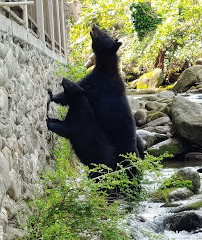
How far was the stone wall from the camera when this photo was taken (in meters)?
3.58

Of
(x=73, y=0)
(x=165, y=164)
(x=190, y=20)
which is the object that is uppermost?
(x=73, y=0)

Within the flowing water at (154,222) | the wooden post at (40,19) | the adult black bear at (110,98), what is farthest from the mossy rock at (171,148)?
the adult black bear at (110,98)

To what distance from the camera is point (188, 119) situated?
11.6m

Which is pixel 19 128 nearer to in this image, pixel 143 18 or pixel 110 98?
pixel 110 98

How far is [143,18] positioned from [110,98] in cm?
2515

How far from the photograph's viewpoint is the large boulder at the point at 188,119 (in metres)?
11.5

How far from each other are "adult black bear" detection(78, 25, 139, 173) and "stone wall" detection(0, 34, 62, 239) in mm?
782

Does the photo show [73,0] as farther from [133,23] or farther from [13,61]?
[13,61]

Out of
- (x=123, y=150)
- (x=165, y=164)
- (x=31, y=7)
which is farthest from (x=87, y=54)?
(x=123, y=150)

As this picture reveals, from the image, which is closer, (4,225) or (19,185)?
(4,225)

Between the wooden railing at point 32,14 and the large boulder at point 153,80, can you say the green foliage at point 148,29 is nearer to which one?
Result: the large boulder at point 153,80

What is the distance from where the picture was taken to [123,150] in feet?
19.2

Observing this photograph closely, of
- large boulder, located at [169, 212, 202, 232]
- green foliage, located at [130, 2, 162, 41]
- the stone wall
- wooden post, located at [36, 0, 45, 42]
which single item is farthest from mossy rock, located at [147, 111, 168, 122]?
green foliage, located at [130, 2, 162, 41]

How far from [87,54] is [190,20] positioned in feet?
28.4
